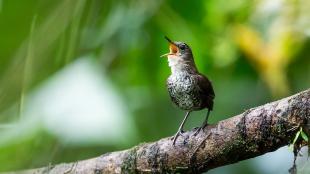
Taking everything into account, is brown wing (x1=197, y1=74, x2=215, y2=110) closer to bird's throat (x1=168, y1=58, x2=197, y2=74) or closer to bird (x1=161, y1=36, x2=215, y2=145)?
bird (x1=161, y1=36, x2=215, y2=145)

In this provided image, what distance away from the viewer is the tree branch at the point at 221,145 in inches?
60.6

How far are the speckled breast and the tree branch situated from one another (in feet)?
0.67

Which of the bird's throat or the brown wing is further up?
the bird's throat

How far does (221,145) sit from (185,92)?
1.50 feet

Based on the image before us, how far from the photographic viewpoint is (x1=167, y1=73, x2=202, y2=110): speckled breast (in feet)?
7.16

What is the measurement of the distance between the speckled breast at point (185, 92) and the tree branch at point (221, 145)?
0.20 metres

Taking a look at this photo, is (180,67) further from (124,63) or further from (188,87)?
(124,63)

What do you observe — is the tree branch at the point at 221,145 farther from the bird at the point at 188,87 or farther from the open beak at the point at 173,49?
the open beak at the point at 173,49

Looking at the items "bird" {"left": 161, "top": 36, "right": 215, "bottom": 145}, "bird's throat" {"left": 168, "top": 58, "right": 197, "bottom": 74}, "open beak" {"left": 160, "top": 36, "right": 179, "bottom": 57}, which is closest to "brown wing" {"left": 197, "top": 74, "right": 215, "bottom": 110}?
"bird" {"left": 161, "top": 36, "right": 215, "bottom": 145}

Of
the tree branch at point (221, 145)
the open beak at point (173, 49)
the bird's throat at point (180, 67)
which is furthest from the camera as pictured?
the open beak at point (173, 49)

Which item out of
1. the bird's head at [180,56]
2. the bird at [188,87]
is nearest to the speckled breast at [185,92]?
the bird at [188,87]

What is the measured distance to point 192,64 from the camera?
7.79 feet

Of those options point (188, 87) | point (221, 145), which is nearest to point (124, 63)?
point (188, 87)

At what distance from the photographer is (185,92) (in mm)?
2193
